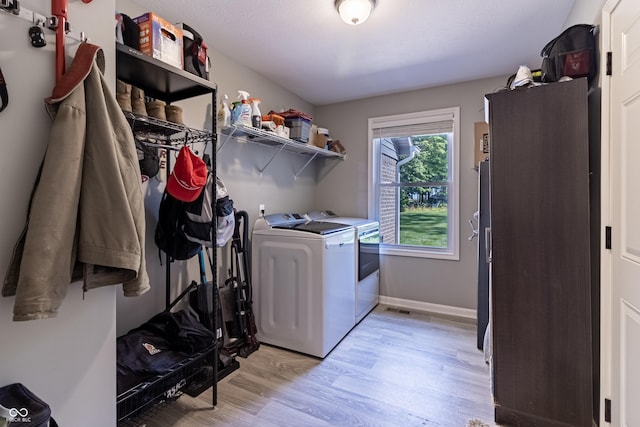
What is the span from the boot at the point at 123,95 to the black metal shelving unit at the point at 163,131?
0.11ft

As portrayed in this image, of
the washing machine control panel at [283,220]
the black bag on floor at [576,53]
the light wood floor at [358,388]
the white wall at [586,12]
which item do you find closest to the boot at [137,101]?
the washing machine control panel at [283,220]

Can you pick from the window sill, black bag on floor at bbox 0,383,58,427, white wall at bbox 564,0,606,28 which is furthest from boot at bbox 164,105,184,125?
the window sill

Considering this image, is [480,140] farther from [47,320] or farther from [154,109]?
[47,320]

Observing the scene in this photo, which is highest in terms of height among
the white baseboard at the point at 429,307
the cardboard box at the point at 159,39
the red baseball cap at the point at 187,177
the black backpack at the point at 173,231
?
the cardboard box at the point at 159,39

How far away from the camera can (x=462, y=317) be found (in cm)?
309

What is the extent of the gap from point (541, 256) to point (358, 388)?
4.37ft

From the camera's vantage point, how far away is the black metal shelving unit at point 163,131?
1.36m

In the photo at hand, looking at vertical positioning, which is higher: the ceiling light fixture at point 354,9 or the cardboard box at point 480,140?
the ceiling light fixture at point 354,9

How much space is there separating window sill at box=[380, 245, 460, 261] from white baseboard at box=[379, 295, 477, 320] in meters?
0.51

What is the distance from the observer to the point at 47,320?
1.02 m

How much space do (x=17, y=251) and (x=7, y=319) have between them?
0.73 ft

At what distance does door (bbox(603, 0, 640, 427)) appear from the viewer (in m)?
1.17

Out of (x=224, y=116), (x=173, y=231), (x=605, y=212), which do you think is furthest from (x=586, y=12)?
(x=173, y=231)

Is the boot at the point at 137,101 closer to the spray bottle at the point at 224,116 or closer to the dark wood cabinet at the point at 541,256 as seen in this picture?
the spray bottle at the point at 224,116
